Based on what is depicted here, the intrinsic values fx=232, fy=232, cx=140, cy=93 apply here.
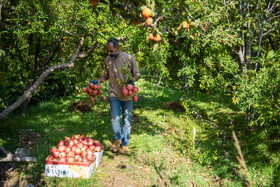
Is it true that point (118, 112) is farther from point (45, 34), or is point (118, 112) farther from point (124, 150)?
point (45, 34)

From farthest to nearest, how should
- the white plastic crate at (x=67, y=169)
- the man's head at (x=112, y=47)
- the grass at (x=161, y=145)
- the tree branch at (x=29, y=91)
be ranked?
the tree branch at (x=29, y=91)
the man's head at (x=112, y=47)
the grass at (x=161, y=145)
the white plastic crate at (x=67, y=169)

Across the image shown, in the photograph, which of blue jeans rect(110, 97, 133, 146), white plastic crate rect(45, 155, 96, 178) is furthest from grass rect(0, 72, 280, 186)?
blue jeans rect(110, 97, 133, 146)

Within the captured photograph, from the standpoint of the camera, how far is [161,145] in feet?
15.6

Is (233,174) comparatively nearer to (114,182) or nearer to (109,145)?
(114,182)

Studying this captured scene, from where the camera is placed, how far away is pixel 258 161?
393cm

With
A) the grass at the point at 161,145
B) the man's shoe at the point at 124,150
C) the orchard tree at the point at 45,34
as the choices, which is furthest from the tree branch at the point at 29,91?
the man's shoe at the point at 124,150

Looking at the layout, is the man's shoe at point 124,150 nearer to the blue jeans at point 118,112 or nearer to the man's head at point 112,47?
the blue jeans at point 118,112

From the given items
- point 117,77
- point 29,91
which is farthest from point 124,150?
point 29,91

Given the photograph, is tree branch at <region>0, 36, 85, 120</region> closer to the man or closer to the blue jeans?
the man

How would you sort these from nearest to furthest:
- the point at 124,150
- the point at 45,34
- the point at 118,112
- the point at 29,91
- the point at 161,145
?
the point at 118,112, the point at 124,150, the point at 29,91, the point at 161,145, the point at 45,34

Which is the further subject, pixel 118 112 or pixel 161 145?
pixel 161 145

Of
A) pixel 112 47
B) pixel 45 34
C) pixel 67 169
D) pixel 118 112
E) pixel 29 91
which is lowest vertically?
pixel 67 169

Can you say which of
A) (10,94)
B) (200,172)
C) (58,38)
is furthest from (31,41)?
(200,172)

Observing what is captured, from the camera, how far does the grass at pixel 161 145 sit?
358 centimetres
